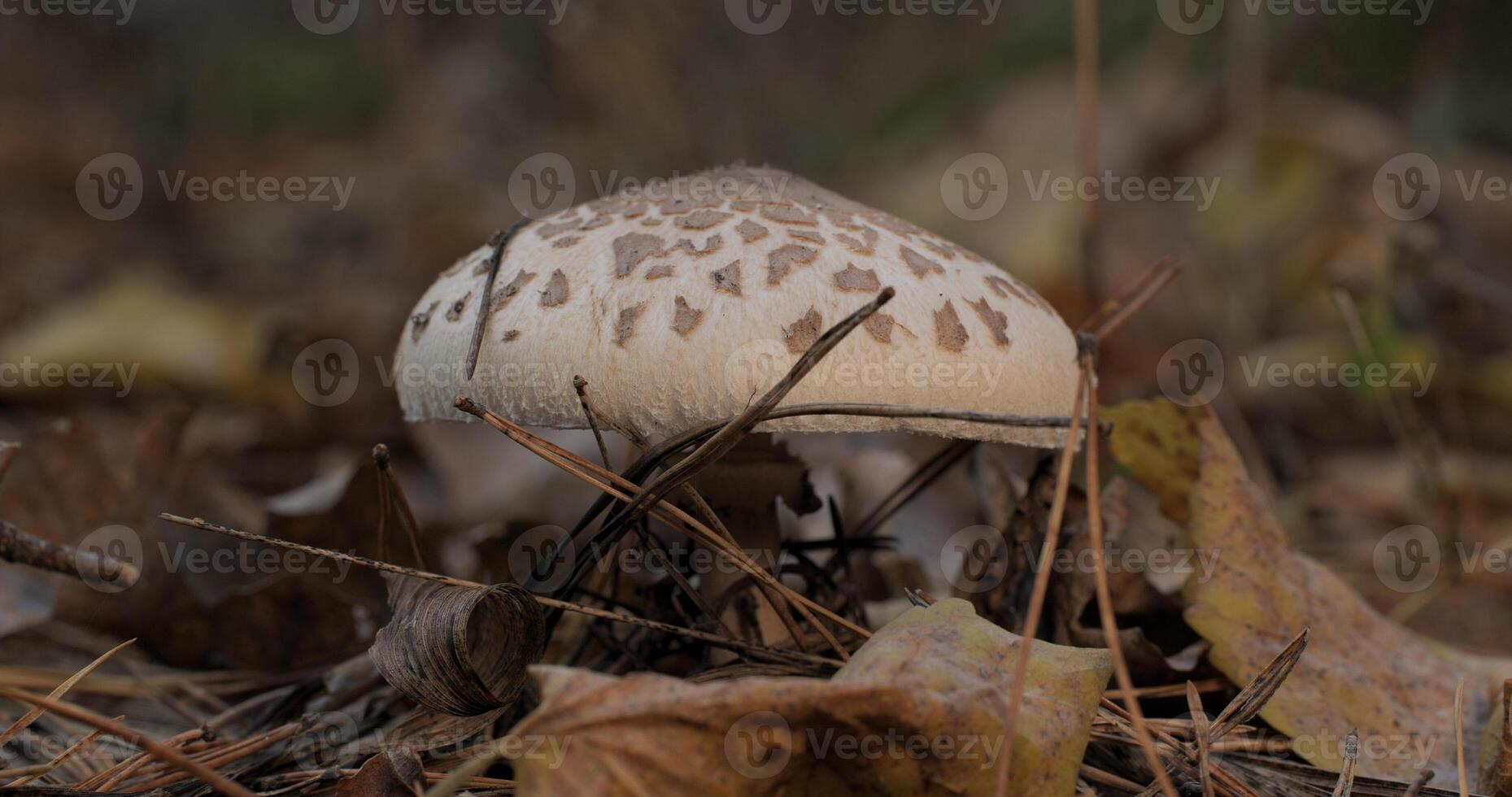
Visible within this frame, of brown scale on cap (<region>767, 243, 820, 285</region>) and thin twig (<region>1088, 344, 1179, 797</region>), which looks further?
brown scale on cap (<region>767, 243, 820, 285</region>)

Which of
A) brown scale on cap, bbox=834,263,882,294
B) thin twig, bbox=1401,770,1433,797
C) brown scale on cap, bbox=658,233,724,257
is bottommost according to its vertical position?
thin twig, bbox=1401,770,1433,797

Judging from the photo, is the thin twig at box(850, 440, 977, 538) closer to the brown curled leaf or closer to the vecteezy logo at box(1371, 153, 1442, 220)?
the brown curled leaf

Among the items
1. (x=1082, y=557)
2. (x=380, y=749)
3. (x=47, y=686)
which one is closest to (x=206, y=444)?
(x=47, y=686)
